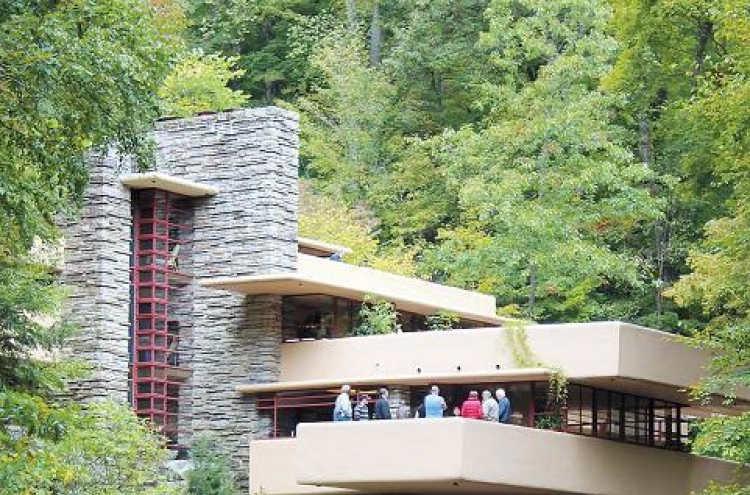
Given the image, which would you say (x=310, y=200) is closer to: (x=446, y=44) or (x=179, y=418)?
(x=446, y=44)

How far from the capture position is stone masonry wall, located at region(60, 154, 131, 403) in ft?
137

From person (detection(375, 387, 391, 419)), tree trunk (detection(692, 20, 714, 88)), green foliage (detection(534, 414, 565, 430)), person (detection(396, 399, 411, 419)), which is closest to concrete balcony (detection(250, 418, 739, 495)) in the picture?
green foliage (detection(534, 414, 565, 430))

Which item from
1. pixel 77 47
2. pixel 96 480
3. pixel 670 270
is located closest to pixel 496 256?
pixel 670 270

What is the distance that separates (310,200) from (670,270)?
972cm

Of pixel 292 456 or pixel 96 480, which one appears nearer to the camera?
pixel 96 480

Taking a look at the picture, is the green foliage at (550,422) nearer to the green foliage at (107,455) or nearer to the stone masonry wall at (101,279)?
the green foliage at (107,455)

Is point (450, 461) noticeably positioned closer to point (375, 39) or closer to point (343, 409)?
point (343, 409)

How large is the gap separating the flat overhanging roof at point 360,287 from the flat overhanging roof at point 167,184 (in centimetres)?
182

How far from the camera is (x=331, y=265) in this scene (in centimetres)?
4516

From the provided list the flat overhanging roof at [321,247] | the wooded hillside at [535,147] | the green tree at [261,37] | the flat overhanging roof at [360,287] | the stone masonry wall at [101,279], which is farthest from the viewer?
the green tree at [261,37]

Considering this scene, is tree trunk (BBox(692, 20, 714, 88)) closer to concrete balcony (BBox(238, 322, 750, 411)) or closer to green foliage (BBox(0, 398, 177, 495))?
concrete balcony (BBox(238, 322, 750, 411))

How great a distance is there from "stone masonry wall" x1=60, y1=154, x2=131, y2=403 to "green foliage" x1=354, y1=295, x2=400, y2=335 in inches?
204

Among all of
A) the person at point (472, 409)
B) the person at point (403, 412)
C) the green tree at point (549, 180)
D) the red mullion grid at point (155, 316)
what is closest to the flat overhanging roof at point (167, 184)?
the red mullion grid at point (155, 316)

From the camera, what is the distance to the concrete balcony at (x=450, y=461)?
37.7 m
